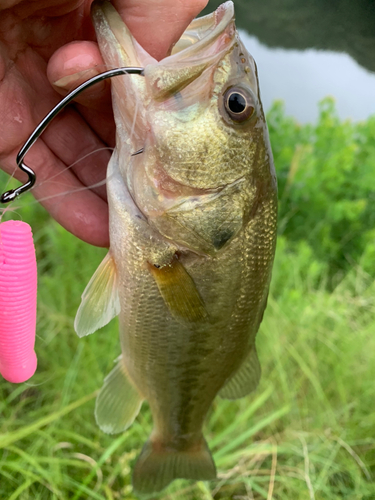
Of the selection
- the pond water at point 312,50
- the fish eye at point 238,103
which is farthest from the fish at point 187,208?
the pond water at point 312,50

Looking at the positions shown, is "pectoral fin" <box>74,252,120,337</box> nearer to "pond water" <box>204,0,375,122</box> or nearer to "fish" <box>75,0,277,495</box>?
"fish" <box>75,0,277,495</box>

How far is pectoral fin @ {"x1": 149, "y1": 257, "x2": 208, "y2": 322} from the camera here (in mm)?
1102

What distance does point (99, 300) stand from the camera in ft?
3.92

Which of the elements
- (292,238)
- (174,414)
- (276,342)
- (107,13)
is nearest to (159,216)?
(107,13)

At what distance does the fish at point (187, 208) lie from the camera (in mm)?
1007

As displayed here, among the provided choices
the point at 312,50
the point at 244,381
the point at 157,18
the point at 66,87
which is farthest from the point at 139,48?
the point at 312,50

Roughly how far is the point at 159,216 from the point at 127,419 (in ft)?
2.51

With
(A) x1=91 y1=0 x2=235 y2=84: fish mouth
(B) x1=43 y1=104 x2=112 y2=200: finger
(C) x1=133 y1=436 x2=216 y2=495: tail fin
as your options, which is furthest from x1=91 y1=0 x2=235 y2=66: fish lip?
(C) x1=133 y1=436 x2=216 y2=495: tail fin

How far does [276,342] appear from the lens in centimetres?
237

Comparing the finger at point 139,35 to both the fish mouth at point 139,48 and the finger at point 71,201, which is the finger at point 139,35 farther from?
the finger at point 71,201

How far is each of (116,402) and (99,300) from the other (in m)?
0.43

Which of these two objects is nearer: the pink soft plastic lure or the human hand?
the pink soft plastic lure

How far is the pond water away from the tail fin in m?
2.12

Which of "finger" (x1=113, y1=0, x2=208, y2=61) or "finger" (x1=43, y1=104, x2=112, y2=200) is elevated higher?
"finger" (x1=113, y1=0, x2=208, y2=61)
